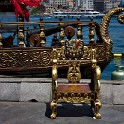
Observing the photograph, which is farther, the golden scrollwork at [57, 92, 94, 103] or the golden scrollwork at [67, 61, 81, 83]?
the golden scrollwork at [67, 61, 81, 83]

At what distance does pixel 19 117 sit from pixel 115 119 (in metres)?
1.82

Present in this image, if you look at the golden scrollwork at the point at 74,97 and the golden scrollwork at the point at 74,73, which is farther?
the golden scrollwork at the point at 74,73

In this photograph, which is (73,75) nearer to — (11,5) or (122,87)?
(122,87)

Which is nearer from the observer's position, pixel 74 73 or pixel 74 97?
pixel 74 97

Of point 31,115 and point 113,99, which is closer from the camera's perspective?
point 31,115

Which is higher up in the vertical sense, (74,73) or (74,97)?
(74,73)

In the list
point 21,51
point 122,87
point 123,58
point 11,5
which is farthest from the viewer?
point 123,58

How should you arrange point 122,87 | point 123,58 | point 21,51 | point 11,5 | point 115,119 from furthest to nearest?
1. point 123,58
2. point 11,5
3. point 21,51
4. point 122,87
5. point 115,119

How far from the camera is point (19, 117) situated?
735 centimetres

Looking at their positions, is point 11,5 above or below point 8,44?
above

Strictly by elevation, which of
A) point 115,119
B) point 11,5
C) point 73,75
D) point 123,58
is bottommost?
point 123,58

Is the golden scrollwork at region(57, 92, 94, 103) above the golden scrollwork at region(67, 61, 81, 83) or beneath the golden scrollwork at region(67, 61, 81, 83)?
beneath

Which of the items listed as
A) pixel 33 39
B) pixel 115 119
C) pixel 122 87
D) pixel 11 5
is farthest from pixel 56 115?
pixel 11 5

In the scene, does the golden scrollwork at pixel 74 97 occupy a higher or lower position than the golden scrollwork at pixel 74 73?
lower
